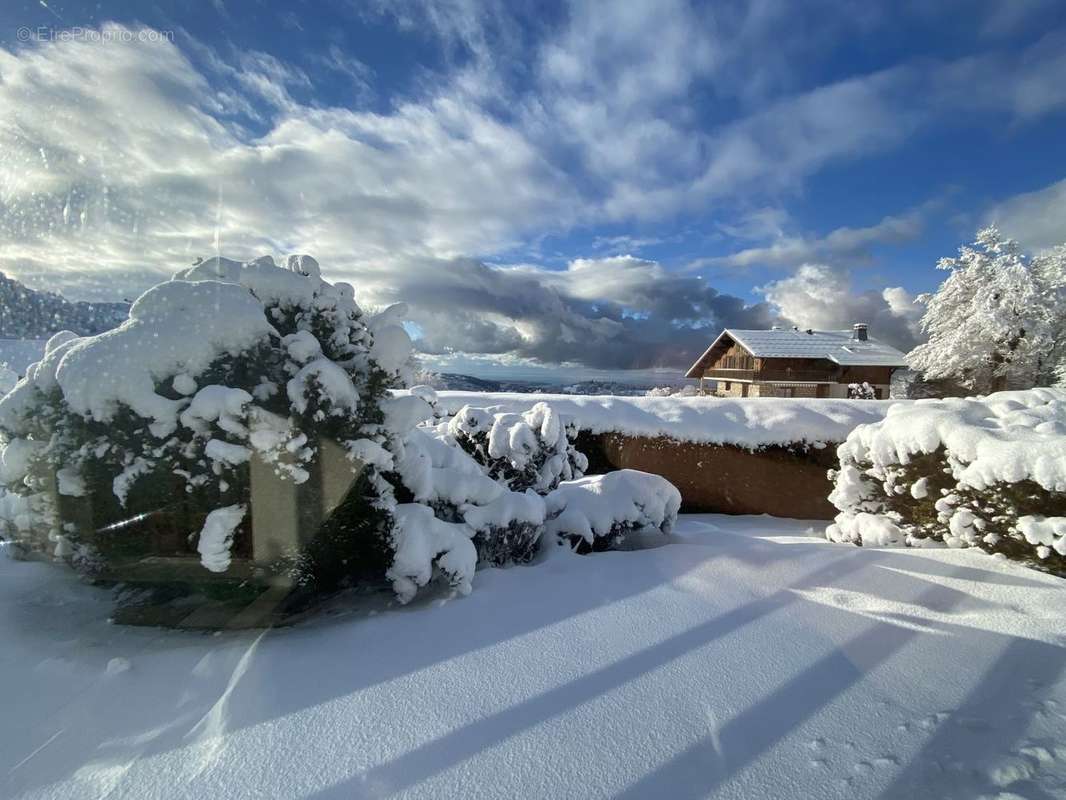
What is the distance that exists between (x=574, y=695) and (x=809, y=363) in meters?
24.4

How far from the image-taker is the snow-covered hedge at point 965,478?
11.8ft

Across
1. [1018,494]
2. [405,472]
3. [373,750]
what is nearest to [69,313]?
[405,472]

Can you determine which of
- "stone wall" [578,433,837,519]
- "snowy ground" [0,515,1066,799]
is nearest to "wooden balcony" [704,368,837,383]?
"stone wall" [578,433,837,519]

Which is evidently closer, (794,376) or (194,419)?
(194,419)

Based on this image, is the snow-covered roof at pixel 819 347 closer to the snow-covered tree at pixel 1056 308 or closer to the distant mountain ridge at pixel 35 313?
the snow-covered tree at pixel 1056 308

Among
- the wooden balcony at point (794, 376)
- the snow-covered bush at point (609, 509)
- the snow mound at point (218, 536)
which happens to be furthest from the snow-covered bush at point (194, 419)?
the wooden balcony at point (794, 376)

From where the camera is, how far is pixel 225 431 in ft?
9.36

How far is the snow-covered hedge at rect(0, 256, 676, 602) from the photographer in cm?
290

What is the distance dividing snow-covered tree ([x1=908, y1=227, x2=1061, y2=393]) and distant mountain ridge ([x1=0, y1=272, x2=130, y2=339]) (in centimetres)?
2423

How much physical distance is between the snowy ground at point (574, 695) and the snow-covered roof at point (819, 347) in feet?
68.7

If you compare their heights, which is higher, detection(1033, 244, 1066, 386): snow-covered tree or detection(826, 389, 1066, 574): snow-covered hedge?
detection(1033, 244, 1066, 386): snow-covered tree

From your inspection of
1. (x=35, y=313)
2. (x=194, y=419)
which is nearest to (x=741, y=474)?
(x=194, y=419)

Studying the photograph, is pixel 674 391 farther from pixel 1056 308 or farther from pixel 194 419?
pixel 194 419

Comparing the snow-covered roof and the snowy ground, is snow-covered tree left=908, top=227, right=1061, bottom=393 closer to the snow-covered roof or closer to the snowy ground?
the snow-covered roof
